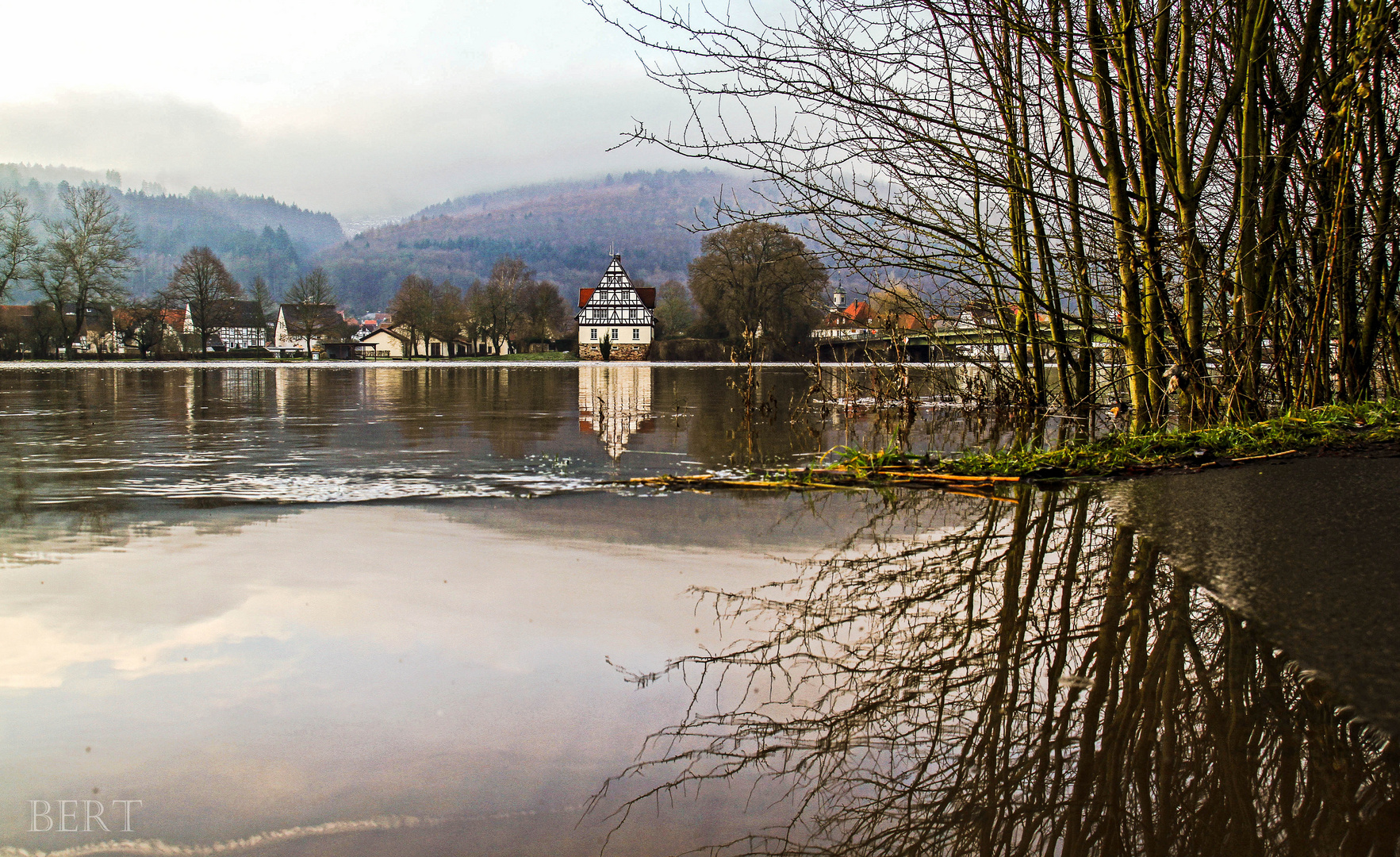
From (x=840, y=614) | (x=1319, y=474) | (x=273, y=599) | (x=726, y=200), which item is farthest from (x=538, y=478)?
(x=1319, y=474)

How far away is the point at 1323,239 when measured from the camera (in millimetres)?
8977

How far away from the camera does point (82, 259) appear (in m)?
65.9

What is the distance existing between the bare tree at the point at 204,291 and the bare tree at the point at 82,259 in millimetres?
9655

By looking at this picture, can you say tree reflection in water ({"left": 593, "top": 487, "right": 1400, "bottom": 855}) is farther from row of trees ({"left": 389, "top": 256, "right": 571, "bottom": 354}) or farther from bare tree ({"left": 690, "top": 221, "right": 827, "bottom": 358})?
row of trees ({"left": 389, "top": 256, "right": 571, "bottom": 354})

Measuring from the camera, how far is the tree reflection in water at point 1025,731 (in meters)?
1.94

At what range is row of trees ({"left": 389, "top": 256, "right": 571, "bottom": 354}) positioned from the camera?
327 ft

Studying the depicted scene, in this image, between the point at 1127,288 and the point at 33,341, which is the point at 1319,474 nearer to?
Answer: the point at 1127,288

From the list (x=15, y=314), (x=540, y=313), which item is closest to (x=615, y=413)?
(x=540, y=313)

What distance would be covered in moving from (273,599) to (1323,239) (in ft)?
30.6

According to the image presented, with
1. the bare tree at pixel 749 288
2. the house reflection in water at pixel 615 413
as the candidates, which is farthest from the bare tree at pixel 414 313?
the house reflection in water at pixel 615 413

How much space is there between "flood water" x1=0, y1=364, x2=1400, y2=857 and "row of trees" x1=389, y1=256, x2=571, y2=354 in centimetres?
9653

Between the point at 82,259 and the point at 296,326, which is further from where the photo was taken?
the point at 296,326

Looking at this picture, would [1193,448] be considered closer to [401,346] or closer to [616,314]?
[616,314]

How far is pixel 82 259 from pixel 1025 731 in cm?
7732
